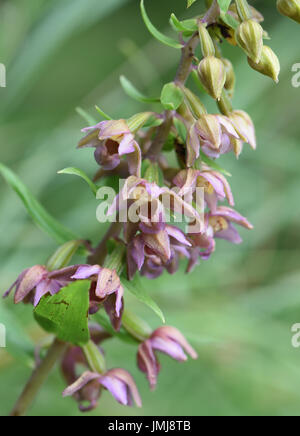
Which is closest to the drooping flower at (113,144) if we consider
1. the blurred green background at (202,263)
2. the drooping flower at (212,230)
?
the drooping flower at (212,230)

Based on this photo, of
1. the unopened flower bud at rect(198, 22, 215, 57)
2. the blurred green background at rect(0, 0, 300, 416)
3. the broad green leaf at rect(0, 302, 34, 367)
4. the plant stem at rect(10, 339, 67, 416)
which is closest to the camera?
the unopened flower bud at rect(198, 22, 215, 57)

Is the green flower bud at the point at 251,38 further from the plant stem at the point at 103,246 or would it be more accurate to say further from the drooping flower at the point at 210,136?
the plant stem at the point at 103,246

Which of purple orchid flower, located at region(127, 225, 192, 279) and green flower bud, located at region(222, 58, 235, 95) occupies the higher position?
green flower bud, located at region(222, 58, 235, 95)

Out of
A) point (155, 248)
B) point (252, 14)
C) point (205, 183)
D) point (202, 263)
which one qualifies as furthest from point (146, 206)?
point (202, 263)

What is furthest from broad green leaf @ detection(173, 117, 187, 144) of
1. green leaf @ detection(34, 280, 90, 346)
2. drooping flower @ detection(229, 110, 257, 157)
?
green leaf @ detection(34, 280, 90, 346)

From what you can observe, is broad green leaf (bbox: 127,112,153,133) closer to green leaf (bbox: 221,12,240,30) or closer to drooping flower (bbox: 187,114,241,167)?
drooping flower (bbox: 187,114,241,167)

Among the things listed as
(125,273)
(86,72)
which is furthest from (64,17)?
(86,72)
